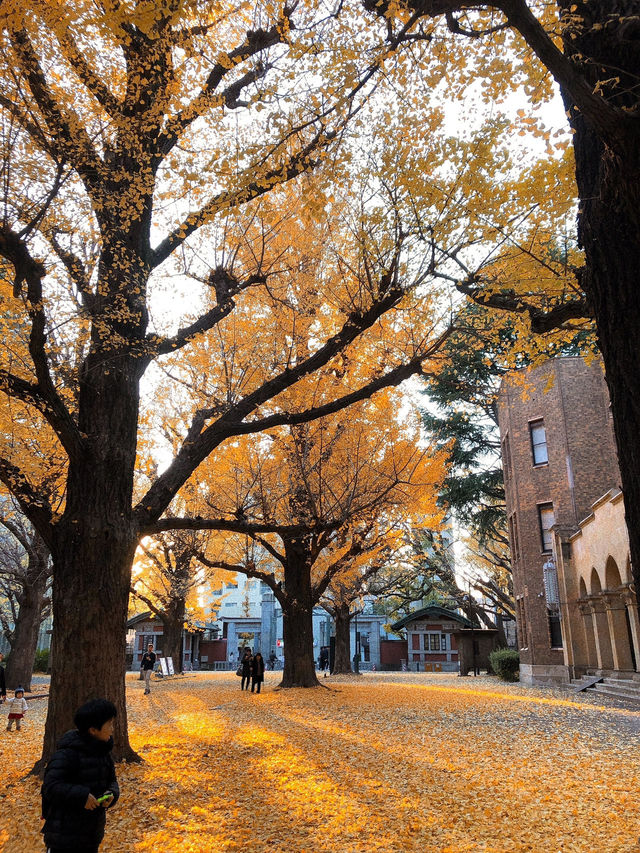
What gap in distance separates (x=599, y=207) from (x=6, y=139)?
21.2 feet

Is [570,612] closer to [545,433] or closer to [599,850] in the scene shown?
[545,433]

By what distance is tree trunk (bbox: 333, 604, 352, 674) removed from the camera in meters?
30.5

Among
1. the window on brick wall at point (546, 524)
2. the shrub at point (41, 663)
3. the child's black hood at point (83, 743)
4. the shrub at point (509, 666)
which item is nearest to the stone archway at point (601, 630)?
the window on brick wall at point (546, 524)

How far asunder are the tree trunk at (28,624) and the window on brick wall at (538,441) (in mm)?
19167

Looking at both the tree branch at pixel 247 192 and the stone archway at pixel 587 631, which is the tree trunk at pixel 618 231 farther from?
the stone archway at pixel 587 631

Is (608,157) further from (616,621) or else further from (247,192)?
(616,621)

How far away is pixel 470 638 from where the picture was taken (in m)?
31.2

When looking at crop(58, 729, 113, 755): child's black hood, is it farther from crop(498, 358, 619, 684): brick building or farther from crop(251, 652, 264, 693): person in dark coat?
crop(498, 358, 619, 684): brick building

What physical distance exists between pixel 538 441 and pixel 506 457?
10.1 ft

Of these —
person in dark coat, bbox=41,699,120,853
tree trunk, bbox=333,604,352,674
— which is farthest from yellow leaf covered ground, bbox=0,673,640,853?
tree trunk, bbox=333,604,352,674

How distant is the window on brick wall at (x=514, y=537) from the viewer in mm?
25953

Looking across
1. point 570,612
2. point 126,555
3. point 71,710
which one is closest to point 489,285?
point 126,555

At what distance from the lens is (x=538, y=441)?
81.9 ft

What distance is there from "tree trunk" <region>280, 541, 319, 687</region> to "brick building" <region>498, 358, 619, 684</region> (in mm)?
9465
